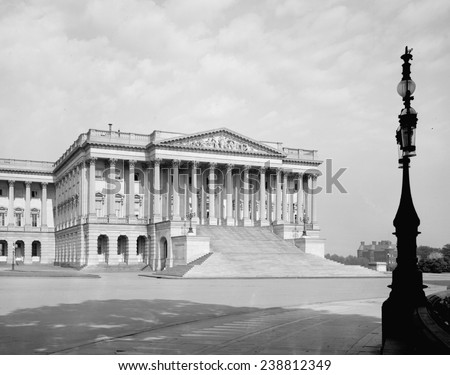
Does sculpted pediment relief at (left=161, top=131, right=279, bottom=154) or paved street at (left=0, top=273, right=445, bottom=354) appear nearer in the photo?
paved street at (left=0, top=273, right=445, bottom=354)

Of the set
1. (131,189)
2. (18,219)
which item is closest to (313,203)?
(131,189)

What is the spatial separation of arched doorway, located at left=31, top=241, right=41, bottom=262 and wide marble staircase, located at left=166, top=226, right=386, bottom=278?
127ft

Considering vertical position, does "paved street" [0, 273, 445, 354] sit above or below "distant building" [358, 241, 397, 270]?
above

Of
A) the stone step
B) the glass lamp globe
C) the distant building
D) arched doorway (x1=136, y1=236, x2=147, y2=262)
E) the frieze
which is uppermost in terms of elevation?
the frieze

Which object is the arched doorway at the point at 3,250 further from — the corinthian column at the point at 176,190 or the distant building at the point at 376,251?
the distant building at the point at 376,251

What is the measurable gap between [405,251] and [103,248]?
241 feet

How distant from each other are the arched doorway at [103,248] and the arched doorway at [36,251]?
75.8 ft

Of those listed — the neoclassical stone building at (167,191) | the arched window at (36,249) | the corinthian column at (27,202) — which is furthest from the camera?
the arched window at (36,249)

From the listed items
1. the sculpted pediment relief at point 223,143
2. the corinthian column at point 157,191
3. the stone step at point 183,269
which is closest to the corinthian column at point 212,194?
the sculpted pediment relief at point 223,143

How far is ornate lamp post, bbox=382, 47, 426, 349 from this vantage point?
44.1 feet

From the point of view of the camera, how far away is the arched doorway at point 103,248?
80.8 meters

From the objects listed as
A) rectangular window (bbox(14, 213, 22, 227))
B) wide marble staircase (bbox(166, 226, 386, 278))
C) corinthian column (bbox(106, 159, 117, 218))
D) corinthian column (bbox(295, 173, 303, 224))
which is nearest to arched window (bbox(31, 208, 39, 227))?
rectangular window (bbox(14, 213, 22, 227))

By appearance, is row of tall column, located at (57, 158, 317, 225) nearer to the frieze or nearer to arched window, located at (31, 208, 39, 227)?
the frieze

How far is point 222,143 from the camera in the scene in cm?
8375
